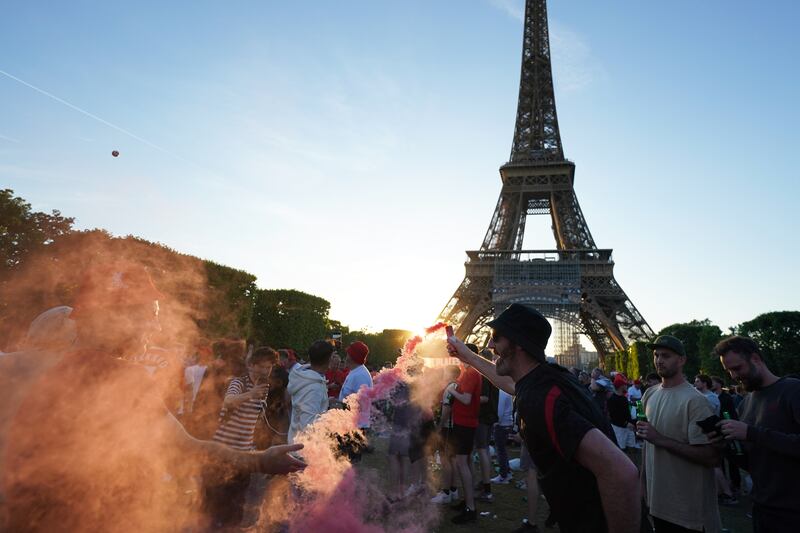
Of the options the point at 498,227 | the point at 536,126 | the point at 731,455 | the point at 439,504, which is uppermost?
the point at 536,126

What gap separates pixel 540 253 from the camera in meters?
48.4

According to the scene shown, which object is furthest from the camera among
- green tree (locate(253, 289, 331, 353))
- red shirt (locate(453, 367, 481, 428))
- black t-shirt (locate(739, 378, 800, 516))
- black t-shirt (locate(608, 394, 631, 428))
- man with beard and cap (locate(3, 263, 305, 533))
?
green tree (locate(253, 289, 331, 353))

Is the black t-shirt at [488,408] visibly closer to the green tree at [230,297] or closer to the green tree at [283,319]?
the green tree at [230,297]

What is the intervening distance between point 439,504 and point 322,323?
34.3 meters

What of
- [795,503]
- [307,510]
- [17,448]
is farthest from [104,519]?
[795,503]

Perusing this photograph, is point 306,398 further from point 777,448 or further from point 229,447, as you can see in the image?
point 777,448

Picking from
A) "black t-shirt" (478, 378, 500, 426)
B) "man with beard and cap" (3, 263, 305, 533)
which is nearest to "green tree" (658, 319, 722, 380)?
"black t-shirt" (478, 378, 500, 426)

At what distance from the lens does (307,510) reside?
10.0 ft

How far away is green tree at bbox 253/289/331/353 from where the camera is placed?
38.2m

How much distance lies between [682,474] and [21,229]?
113ft

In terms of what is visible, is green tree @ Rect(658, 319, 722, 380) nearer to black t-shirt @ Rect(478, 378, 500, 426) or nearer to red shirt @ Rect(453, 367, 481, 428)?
black t-shirt @ Rect(478, 378, 500, 426)

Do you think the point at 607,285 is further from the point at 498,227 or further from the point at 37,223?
the point at 37,223

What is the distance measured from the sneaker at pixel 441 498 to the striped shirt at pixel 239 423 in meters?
3.67

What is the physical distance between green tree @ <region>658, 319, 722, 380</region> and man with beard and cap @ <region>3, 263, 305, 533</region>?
29.8m
